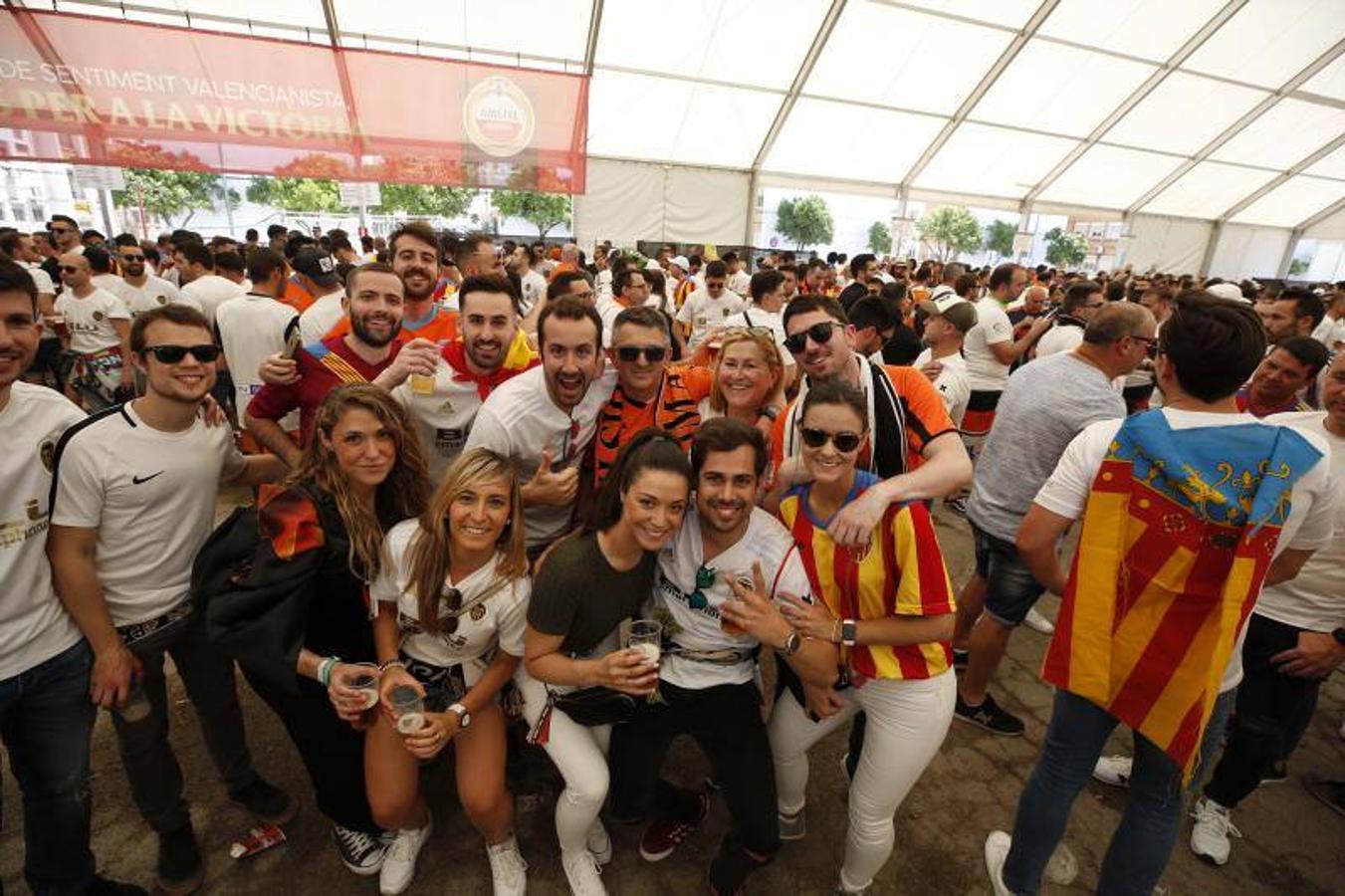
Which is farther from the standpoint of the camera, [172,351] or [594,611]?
[594,611]

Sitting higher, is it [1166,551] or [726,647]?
[1166,551]

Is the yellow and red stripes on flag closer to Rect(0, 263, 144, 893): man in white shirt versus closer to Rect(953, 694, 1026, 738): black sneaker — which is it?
Rect(953, 694, 1026, 738): black sneaker

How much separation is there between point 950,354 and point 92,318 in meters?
8.34

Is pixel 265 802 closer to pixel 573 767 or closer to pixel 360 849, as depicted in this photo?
pixel 360 849

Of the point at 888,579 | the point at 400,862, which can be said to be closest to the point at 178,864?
the point at 400,862

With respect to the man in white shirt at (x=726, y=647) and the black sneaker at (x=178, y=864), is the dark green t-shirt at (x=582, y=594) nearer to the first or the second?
the man in white shirt at (x=726, y=647)

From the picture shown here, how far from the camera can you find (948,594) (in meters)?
2.18

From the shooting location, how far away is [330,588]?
235 centimetres

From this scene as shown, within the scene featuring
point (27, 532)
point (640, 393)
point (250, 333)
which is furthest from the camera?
point (250, 333)

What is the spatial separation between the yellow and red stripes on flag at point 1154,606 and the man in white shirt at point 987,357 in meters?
4.08

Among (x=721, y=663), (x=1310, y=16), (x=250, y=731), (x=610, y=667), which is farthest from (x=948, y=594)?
(x=1310, y=16)

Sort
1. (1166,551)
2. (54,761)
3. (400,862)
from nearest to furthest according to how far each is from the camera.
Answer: (1166,551), (54,761), (400,862)

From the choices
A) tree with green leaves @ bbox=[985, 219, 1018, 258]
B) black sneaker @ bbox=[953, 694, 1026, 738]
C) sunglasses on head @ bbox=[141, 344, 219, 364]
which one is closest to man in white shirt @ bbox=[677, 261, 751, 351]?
black sneaker @ bbox=[953, 694, 1026, 738]

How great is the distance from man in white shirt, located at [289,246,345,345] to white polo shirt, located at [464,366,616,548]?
1704 millimetres
